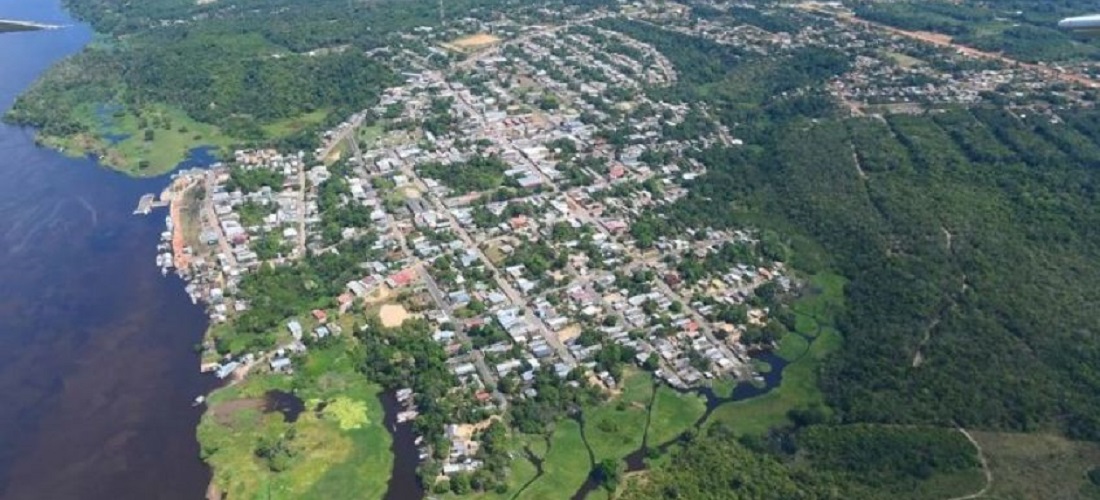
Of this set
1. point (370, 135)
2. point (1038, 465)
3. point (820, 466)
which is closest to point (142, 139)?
point (370, 135)

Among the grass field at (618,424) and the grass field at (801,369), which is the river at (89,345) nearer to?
the grass field at (618,424)

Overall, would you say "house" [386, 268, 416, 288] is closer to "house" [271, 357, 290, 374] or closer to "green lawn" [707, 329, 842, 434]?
"house" [271, 357, 290, 374]

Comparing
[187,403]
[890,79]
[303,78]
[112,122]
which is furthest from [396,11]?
[187,403]

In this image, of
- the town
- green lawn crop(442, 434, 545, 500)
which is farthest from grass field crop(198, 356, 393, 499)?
green lawn crop(442, 434, 545, 500)

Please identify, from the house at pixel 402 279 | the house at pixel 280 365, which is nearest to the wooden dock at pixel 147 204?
the house at pixel 402 279

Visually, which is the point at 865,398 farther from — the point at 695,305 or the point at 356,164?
the point at 356,164

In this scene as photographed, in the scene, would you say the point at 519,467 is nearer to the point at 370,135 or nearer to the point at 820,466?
the point at 820,466
